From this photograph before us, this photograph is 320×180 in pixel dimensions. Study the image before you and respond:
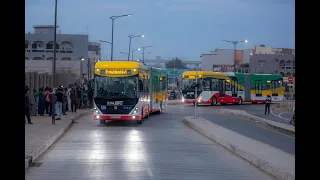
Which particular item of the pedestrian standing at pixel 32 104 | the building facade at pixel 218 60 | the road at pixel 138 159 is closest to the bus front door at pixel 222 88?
the pedestrian standing at pixel 32 104

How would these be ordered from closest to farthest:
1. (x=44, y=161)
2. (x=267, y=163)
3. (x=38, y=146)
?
(x=267, y=163) → (x=44, y=161) → (x=38, y=146)

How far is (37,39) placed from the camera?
86.3 metres

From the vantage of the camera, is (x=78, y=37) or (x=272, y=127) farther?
(x=78, y=37)

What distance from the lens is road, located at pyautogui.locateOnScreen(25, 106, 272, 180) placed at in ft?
39.8

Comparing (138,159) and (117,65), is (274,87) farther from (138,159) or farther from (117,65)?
(138,159)

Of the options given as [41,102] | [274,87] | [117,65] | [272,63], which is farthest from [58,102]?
[272,63]

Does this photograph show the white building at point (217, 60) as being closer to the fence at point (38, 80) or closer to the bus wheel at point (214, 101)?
the bus wheel at point (214, 101)

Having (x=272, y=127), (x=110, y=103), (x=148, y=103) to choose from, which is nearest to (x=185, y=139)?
(x=110, y=103)

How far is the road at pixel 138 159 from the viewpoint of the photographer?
12.1 m

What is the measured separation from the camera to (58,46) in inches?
3484

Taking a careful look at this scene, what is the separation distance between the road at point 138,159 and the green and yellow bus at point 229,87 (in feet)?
96.2

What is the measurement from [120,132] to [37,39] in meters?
65.9
